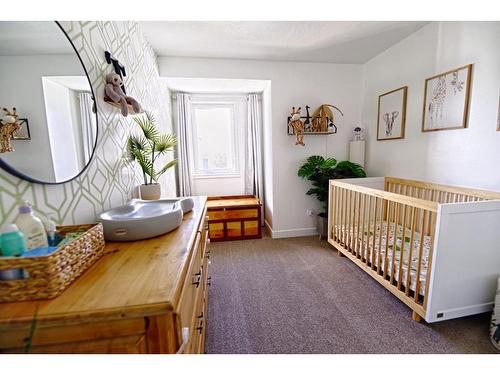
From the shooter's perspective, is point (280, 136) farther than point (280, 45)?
Yes

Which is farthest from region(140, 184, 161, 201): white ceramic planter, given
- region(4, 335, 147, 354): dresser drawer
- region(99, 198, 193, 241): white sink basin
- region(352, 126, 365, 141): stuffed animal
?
region(352, 126, 365, 141): stuffed animal

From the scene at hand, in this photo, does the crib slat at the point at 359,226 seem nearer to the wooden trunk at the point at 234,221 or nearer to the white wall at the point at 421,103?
the white wall at the point at 421,103

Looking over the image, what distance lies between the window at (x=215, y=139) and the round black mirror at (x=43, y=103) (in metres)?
2.44

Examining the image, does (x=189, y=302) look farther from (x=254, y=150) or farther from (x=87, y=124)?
(x=254, y=150)

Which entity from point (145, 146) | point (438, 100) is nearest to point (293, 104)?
point (438, 100)

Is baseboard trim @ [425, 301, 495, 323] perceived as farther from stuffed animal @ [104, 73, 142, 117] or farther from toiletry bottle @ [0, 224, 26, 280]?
stuffed animal @ [104, 73, 142, 117]

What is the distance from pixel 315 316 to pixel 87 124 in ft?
5.91

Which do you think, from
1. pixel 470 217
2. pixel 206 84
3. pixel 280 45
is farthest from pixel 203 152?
pixel 470 217

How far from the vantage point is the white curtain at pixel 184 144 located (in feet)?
10.4

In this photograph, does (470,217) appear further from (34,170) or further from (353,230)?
(34,170)

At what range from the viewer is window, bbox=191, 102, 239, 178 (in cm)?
337

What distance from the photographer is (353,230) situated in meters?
2.11

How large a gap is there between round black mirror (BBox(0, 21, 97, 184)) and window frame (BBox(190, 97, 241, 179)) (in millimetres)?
2409
